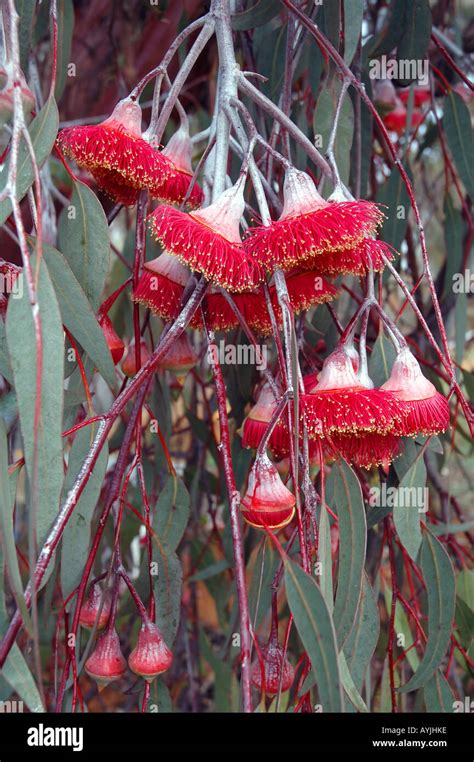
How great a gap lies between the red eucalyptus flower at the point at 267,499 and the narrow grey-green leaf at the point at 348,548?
0.09 m

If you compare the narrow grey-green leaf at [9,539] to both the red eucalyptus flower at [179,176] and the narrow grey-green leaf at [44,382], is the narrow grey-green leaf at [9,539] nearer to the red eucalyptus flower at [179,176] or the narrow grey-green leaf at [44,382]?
the narrow grey-green leaf at [44,382]

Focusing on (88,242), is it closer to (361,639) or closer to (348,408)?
(348,408)

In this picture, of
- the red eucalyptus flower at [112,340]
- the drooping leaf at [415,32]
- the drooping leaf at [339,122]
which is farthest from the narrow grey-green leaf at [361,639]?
the drooping leaf at [415,32]

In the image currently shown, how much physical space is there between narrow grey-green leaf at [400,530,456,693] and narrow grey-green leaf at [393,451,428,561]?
67 mm

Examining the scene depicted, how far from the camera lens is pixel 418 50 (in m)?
1.19

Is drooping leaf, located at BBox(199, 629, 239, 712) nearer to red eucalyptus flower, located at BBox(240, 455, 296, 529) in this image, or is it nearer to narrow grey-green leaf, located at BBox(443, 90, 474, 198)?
red eucalyptus flower, located at BBox(240, 455, 296, 529)

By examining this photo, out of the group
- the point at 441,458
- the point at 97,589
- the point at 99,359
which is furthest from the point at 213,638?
the point at 99,359

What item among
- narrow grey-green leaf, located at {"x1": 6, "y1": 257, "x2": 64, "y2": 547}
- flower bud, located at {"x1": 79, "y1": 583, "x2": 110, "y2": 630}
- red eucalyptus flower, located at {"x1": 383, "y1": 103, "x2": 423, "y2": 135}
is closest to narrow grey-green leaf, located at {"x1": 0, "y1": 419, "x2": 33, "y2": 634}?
narrow grey-green leaf, located at {"x1": 6, "y1": 257, "x2": 64, "y2": 547}

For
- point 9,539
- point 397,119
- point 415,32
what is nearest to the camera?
point 9,539

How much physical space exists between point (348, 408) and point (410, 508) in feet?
0.60

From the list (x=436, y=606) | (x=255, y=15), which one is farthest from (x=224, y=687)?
(x=255, y=15)

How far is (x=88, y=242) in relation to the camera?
84 centimetres

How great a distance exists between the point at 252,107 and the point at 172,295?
43cm
